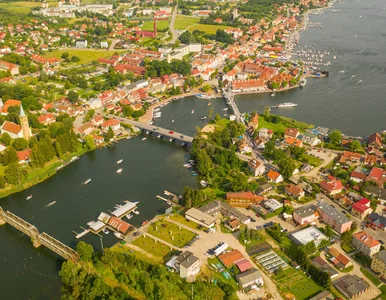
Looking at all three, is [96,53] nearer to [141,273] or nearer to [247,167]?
[247,167]

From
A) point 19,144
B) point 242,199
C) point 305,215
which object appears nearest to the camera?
point 305,215

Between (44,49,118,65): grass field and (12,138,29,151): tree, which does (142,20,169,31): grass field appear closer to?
(44,49,118,65): grass field

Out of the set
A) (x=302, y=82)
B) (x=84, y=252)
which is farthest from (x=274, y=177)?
(x=302, y=82)

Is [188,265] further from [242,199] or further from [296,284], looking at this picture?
[242,199]

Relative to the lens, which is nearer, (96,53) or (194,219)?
(194,219)

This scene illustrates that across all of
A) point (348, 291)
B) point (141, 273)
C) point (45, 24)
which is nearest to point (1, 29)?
point (45, 24)

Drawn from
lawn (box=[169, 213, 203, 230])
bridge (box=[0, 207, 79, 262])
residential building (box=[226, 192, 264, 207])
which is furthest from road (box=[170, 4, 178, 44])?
bridge (box=[0, 207, 79, 262])
